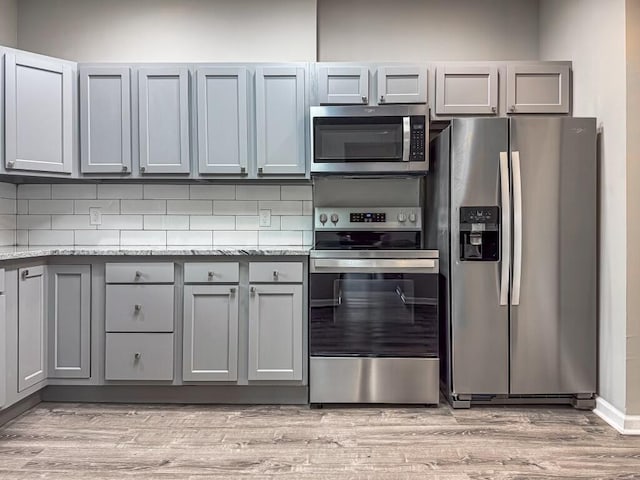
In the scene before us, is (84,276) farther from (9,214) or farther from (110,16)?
(110,16)

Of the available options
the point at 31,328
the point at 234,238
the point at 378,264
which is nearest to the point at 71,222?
the point at 31,328

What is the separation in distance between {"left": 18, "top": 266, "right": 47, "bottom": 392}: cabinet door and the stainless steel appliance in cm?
152

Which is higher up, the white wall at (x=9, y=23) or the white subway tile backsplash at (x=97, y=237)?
the white wall at (x=9, y=23)

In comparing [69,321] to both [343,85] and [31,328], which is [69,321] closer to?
[31,328]

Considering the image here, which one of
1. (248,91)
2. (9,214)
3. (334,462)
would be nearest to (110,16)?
(248,91)

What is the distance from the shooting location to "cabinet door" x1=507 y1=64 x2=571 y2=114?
118 inches

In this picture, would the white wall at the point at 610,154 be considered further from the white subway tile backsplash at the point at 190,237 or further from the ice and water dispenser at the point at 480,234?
the white subway tile backsplash at the point at 190,237

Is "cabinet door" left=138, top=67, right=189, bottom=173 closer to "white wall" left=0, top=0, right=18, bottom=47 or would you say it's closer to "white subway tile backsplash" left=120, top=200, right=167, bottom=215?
"white subway tile backsplash" left=120, top=200, right=167, bottom=215

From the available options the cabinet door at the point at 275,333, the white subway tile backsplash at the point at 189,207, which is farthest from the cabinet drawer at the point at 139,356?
the white subway tile backsplash at the point at 189,207

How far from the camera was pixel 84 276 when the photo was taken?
2.77 metres

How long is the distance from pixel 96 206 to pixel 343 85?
6.28 feet

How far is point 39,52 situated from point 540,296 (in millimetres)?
3599

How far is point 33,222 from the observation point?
3.36m

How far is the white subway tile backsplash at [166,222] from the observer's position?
3.37 meters
